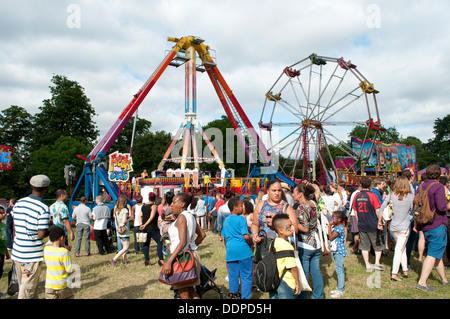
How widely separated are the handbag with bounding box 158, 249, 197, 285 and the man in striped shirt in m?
1.62

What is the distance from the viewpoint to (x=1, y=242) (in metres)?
5.41

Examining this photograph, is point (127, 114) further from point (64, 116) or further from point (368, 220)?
point (64, 116)

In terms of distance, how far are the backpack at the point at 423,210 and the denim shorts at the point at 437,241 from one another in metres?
0.19

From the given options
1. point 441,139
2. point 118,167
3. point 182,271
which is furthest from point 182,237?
point 441,139

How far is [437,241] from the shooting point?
511cm

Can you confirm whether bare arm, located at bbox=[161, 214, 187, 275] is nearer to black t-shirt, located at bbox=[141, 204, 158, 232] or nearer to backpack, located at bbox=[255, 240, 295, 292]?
backpack, located at bbox=[255, 240, 295, 292]

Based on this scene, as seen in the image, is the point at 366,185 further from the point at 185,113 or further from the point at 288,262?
the point at 185,113

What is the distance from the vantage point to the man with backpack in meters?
5.11

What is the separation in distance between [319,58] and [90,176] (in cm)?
1654

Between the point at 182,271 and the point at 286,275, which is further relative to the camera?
the point at 182,271

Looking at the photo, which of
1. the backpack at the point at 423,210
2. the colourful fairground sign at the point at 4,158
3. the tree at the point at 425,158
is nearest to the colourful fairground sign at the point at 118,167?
the colourful fairground sign at the point at 4,158

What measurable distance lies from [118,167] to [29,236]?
10771 mm

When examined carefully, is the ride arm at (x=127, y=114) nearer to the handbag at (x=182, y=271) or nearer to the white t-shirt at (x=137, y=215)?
the white t-shirt at (x=137, y=215)

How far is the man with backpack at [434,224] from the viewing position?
5105 millimetres
